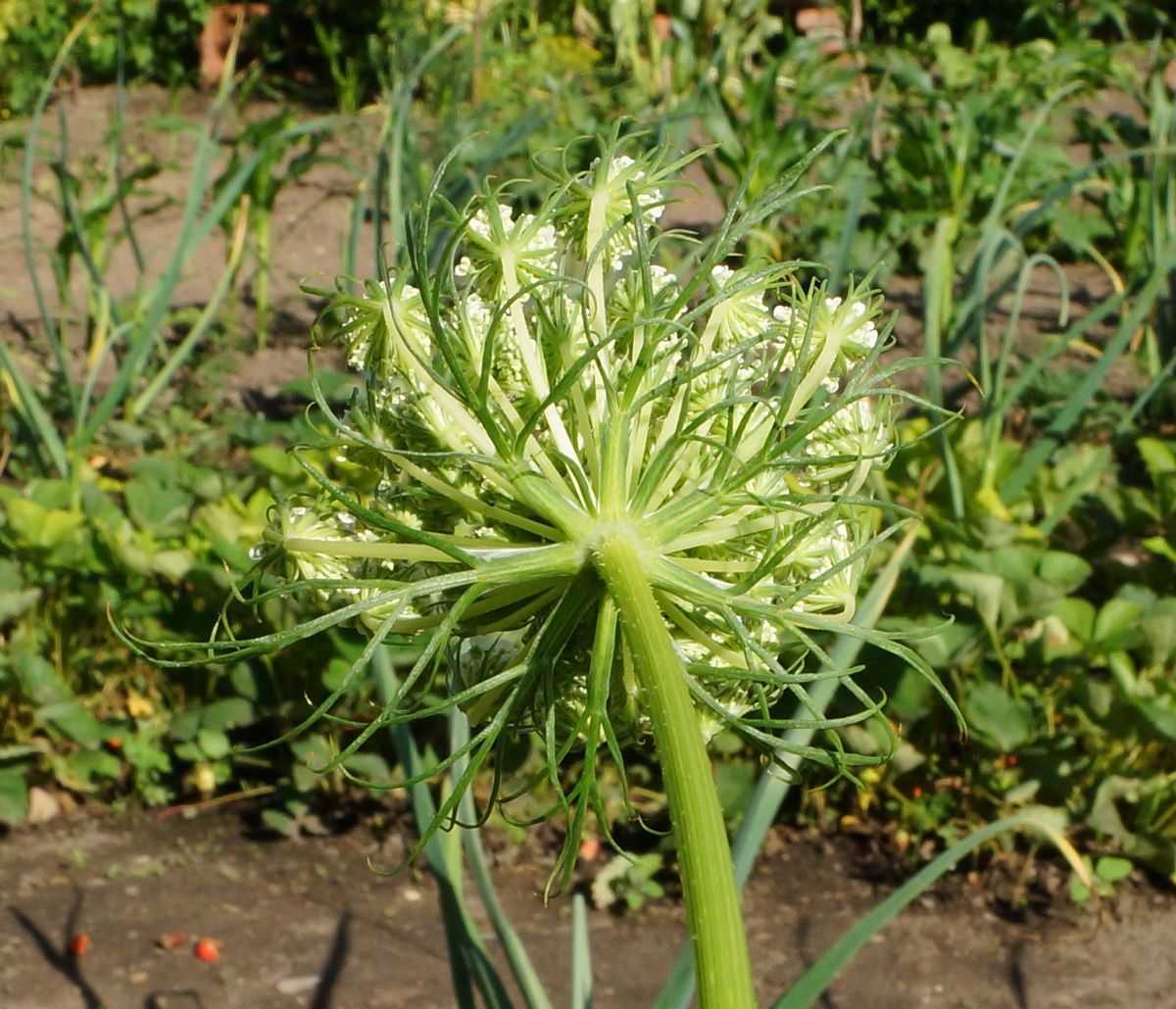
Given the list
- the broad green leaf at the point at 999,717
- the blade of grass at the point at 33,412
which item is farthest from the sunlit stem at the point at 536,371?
the blade of grass at the point at 33,412

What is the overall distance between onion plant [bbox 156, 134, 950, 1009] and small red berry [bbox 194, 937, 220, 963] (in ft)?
4.88

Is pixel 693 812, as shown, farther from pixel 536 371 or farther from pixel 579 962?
pixel 579 962

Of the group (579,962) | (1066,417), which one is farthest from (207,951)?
(1066,417)

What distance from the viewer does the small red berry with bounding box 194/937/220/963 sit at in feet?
6.75

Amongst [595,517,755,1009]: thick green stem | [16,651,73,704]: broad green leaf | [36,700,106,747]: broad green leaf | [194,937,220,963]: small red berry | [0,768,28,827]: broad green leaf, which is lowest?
[194,937,220,963]: small red berry

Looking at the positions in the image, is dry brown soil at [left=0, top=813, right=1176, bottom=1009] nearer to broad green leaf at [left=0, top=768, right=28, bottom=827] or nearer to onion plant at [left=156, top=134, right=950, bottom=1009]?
broad green leaf at [left=0, top=768, right=28, bottom=827]

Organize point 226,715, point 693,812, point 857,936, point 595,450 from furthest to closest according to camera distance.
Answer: point 226,715
point 857,936
point 595,450
point 693,812

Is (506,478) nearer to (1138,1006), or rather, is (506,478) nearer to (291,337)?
(1138,1006)

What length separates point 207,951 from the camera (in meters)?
2.06

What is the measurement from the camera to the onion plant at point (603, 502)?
64cm

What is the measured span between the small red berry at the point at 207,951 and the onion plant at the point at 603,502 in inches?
58.6

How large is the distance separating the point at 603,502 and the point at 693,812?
6.7 inches

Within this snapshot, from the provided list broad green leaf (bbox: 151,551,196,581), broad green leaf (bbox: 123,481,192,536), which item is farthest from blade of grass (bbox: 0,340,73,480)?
broad green leaf (bbox: 151,551,196,581)

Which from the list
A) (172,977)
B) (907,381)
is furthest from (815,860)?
(907,381)
